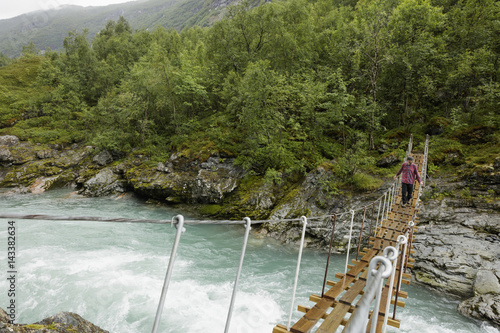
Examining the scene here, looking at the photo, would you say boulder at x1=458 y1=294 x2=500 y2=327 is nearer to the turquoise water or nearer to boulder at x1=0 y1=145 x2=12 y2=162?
the turquoise water

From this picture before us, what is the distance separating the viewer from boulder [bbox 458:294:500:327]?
6.24 meters

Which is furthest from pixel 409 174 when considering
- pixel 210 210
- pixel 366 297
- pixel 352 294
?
pixel 210 210

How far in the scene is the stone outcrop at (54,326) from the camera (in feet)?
9.11

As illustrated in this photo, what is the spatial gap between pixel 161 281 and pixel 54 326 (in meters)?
4.56

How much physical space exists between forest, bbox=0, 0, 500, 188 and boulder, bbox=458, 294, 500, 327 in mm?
6581

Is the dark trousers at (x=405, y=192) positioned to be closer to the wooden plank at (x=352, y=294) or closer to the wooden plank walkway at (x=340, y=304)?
the wooden plank walkway at (x=340, y=304)

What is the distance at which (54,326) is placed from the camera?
11.2ft

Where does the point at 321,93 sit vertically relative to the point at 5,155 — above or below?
above

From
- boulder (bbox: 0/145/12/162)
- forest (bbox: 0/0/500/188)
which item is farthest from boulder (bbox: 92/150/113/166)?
boulder (bbox: 0/145/12/162)

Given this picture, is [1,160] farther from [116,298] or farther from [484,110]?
[484,110]

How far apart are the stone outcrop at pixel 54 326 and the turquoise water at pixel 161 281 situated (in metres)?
2.20

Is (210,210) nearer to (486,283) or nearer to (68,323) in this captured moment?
(68,323)

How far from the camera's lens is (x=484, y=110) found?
13297 millimetres

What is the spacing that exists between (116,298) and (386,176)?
1204cm
